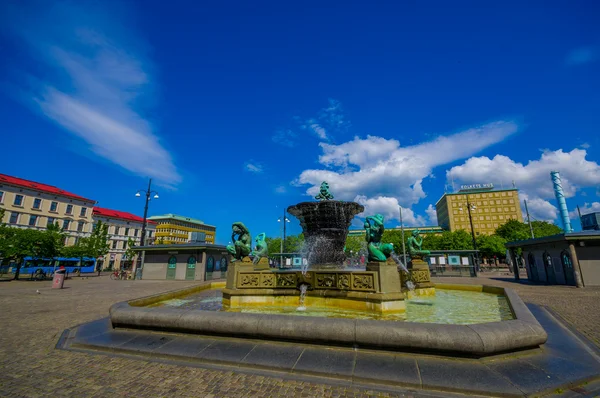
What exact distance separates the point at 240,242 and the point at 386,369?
6.93 m

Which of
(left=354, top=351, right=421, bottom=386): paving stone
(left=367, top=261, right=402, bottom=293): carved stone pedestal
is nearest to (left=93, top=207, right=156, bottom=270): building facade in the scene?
(left=367, top=261, right=402, bottom=293): carved stone pedestal

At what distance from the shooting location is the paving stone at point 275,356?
4.31 meters

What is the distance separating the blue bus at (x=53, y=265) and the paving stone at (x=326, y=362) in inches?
1753

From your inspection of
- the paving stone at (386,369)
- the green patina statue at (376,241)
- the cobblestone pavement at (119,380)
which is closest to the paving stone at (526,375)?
the paving stone at (386,369)

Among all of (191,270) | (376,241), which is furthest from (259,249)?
(191,270)

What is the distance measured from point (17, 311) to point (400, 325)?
13.5 meters

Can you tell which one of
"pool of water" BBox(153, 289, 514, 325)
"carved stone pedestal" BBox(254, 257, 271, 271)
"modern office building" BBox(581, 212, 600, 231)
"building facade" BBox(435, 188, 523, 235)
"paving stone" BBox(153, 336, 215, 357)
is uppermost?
"building facade" BBox(435, 188, 523, 235)

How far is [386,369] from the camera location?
402cm

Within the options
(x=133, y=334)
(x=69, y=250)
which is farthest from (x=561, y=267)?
(x=69, y=250)

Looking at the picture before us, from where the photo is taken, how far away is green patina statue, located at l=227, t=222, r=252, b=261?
980 centimetres

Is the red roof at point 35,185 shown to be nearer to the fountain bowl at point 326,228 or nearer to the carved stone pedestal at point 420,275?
the fountain bowl at point 326,228

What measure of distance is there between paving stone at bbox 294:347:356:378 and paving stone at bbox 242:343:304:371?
0.47 ft

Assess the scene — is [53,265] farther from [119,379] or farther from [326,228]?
[119,379]

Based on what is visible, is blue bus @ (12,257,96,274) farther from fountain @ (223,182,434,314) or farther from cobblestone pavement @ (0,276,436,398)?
cobblestone pavement @ (0,276,436,398)
